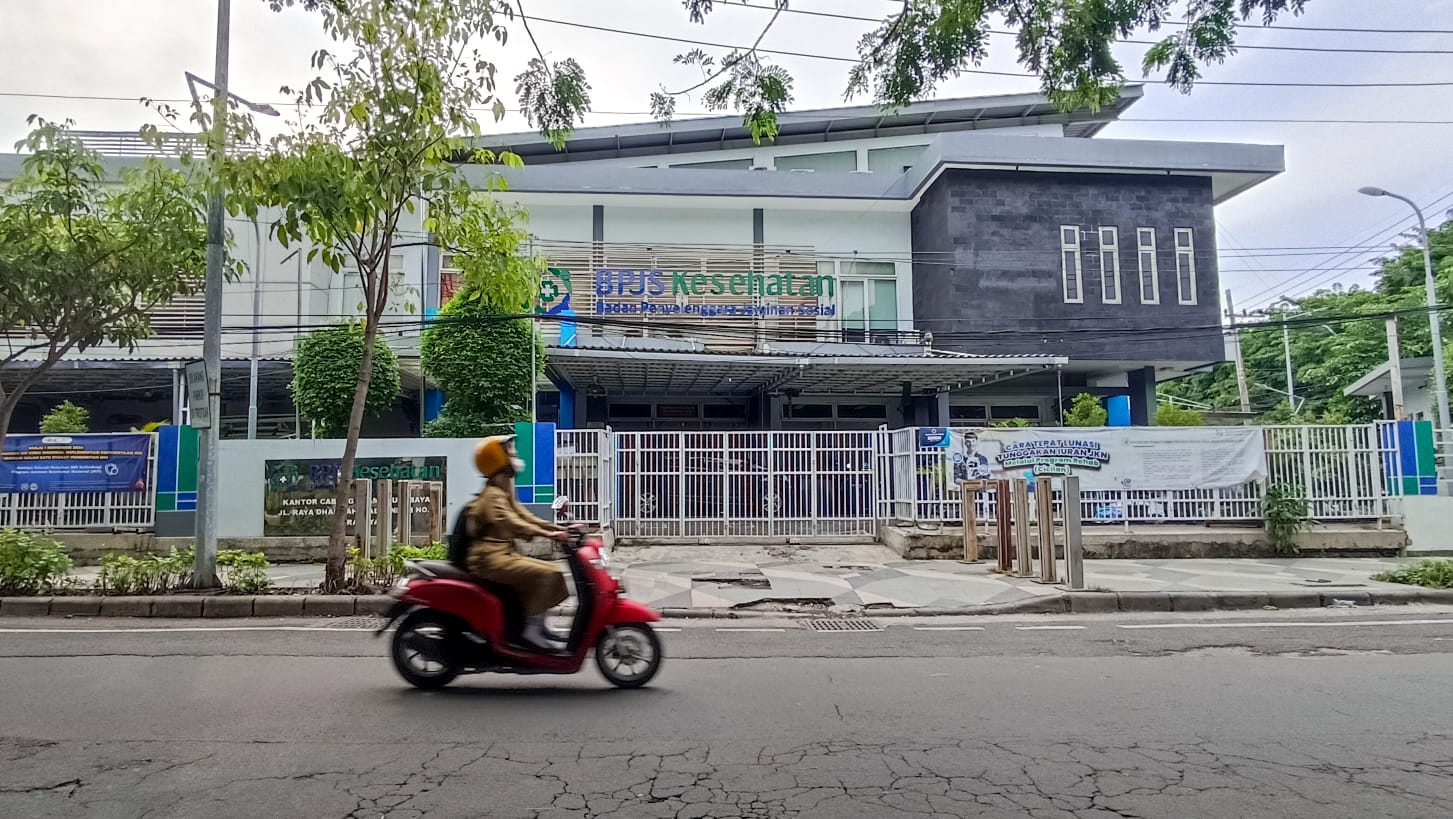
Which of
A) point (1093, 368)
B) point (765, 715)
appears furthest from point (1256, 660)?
point (1093, 368)

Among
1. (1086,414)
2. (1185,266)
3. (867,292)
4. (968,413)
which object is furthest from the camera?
(968,413)

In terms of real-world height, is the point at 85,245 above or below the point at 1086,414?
above

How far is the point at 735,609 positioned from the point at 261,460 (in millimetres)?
7604

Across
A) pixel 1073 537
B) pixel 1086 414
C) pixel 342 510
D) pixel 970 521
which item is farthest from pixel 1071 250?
pixel 342 510

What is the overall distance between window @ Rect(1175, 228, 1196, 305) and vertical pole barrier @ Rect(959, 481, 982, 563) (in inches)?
462

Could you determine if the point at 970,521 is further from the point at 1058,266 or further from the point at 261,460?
the point at 1058,266

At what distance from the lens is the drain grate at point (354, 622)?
8281mm

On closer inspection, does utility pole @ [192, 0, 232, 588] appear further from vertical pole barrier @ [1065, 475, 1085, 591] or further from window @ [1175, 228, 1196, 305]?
window @ [1175, 228, 1196, 305]

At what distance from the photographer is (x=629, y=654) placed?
5793mm

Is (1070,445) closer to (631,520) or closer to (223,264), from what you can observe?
(631,520)

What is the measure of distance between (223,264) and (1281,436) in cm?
1490

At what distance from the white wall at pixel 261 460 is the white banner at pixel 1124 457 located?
24.1 feet

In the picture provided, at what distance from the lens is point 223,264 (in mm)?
10297

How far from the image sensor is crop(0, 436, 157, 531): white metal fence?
41.1 feet
